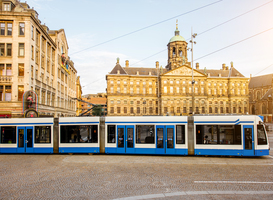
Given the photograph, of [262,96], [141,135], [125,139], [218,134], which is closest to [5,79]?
[125,139]

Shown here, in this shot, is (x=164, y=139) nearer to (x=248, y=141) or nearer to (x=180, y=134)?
(x=180, y=134)

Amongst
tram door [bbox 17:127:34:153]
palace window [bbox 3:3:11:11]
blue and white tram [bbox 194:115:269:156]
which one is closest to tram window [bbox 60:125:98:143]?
tram door [bbox 17:127:34:153]

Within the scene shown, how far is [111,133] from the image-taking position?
16.3m

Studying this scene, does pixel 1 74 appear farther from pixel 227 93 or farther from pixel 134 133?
pixel 227 93

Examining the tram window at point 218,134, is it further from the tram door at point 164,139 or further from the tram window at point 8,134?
the tram window at point 8,134

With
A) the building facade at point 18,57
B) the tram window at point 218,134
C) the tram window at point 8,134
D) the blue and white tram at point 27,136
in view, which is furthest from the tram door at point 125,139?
the building facade at point 18,57

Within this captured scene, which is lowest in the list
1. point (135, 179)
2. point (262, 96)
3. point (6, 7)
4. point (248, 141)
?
point (135, 179)

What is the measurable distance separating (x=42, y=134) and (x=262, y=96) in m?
108

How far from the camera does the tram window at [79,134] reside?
1645 cm

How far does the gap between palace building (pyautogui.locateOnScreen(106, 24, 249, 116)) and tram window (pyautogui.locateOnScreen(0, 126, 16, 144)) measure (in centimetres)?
6348

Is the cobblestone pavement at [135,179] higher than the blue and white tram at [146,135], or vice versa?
the blue and white tram at [146,135]

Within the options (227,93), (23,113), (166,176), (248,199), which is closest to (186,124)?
(166,176)

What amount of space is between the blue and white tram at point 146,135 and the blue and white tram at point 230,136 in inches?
40.9

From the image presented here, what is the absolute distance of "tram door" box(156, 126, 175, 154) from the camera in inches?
619
